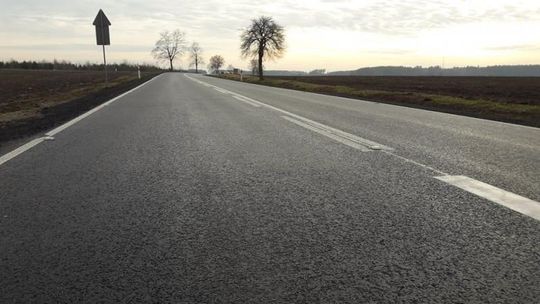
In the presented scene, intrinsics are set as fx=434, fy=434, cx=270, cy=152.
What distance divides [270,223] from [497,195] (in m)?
1.97

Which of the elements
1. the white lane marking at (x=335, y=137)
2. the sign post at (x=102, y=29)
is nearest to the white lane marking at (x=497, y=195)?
the white lane marking at (x=335, y=137)

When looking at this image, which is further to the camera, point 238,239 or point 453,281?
point 238,239

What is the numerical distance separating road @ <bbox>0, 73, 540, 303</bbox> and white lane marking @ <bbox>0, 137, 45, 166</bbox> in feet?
0.12

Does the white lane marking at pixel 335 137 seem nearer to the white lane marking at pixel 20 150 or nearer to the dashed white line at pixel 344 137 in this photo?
the dashed white line at pixel 344 137

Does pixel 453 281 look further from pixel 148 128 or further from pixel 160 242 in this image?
pixel 148 128

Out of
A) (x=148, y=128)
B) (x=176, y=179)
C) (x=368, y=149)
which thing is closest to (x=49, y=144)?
(x=148, y=128)

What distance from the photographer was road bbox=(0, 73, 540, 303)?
7.08 ft

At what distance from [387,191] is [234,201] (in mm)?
1324

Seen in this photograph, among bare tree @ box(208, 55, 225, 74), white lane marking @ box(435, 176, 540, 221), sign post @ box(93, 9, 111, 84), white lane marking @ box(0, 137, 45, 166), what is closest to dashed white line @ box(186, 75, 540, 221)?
white lane marking @ box(435, 176, 540, 221)

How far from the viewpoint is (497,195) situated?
357 centimetres

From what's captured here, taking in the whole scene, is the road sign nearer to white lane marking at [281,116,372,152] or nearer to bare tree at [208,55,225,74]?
white lane marking at [281,116,372,152]

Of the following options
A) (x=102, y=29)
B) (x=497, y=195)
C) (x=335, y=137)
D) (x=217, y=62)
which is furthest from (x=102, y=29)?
(x=217, y=62)

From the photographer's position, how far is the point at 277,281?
2.20 meters

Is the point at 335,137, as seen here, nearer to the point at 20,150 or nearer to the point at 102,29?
the point at 20,150
